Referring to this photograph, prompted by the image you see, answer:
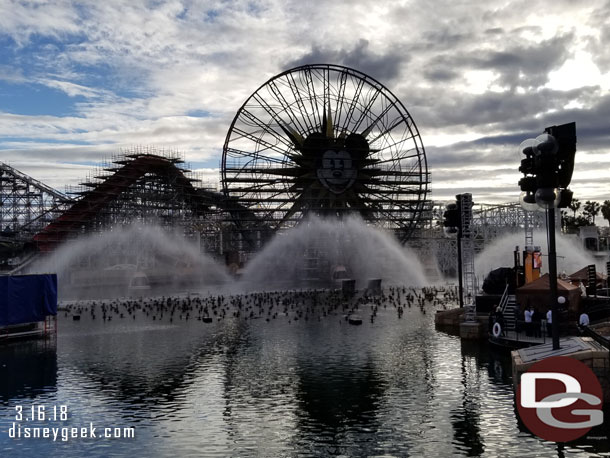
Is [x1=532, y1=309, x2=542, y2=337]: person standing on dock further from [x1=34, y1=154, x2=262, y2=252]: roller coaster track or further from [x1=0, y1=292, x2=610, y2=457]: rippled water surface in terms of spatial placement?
[x1=34, y1=154, x2=262, y2=252]: roller coaster track

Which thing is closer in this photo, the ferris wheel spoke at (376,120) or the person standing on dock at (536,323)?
the person standing on dock at (536,323)

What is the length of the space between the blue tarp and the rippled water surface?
2408 mm

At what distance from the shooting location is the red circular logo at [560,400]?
16891mm

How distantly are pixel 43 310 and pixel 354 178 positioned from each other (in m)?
71.0

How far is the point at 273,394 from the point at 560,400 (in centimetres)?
1383

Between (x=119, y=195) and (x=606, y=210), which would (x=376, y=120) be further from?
(x=606, y=210)

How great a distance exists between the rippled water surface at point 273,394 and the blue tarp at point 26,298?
7.90 ft

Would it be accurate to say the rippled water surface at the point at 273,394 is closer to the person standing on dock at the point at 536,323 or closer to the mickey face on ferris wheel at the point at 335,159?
the person standing on dock at the point at 536,323

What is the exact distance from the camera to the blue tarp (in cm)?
4325

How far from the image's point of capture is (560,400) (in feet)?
55.0

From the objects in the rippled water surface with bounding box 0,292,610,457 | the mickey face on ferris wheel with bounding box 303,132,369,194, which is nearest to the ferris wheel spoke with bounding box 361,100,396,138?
the mickey face on ferris wheel with bounding box 303,132,369,194

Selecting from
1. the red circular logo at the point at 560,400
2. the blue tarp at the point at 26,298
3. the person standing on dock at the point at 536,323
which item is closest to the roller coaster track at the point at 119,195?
the blue tarp at the point at 26,298

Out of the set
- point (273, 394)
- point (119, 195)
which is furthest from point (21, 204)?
point (273, 394)

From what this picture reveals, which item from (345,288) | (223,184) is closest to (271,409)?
(345,288)
